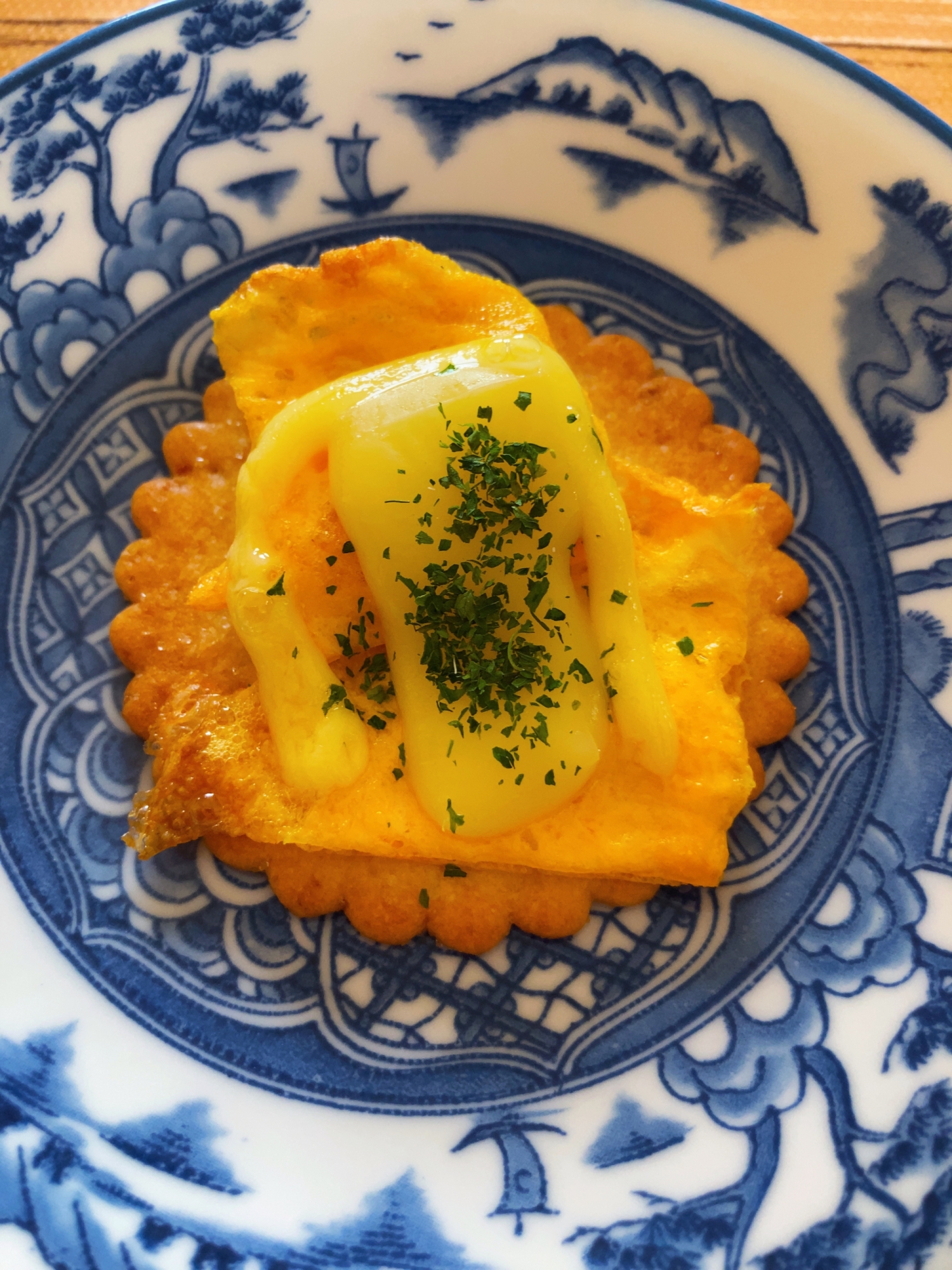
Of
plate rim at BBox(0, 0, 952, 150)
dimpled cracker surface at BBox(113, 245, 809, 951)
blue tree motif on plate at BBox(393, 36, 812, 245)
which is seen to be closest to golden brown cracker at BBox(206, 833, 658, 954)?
dimpled cracker surface at BBox(113, 245, 809, 951)

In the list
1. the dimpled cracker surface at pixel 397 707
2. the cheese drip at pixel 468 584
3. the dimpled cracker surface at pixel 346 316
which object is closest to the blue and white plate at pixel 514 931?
the dimpled cracker surface at pixel 397 707

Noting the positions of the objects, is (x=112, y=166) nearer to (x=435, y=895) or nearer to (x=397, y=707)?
(x=397, y=707)

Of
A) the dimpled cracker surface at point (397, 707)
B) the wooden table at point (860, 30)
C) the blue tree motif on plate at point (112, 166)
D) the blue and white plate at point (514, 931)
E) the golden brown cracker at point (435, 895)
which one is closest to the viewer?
the blue and white plate at point (514, 931)

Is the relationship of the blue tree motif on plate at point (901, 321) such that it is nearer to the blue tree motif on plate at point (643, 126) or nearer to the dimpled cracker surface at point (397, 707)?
the blue tree motif on plate at point (643, 126)

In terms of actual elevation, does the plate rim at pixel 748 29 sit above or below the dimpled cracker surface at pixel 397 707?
above

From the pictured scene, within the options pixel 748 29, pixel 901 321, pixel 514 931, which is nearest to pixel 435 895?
pixel 514 931

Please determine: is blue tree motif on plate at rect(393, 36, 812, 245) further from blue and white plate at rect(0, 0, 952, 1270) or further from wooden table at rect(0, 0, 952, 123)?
wooden table at rect(0, 0, 952, 123)

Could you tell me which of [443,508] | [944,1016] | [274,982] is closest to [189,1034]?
[274,982]
